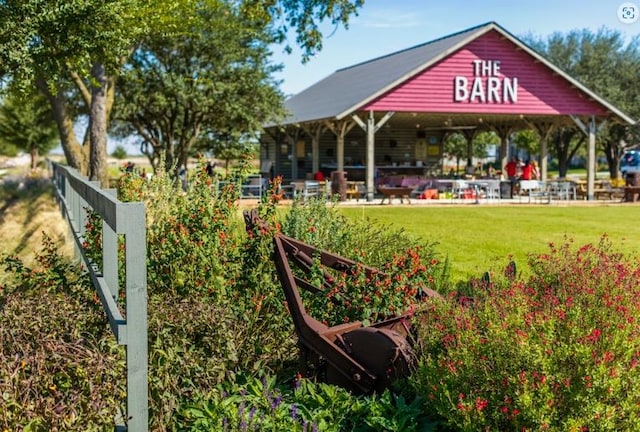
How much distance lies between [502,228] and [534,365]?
12716mm

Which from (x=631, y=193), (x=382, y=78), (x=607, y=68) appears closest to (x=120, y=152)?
(x=607, y=68)

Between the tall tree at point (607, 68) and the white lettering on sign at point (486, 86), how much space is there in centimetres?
1652

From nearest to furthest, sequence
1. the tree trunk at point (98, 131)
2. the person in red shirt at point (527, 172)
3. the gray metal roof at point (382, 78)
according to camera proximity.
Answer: the tree trunk at point (98, 131) < the gray metal roof at point (382, 78) < the person in red shirt at point (527, 172)

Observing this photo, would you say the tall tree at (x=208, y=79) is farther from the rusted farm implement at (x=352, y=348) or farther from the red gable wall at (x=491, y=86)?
the rusted farm implement at (x=352, y=348)

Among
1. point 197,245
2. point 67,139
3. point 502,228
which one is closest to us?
point 197,245

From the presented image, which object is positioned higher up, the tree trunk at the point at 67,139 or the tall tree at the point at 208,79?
the tall tree at the point at 208,79

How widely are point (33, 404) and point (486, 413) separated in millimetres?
2263

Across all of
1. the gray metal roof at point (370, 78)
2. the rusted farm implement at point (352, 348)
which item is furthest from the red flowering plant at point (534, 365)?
the gray metal roof at point (370, 78)

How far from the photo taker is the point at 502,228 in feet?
52.1

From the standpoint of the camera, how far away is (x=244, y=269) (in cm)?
584

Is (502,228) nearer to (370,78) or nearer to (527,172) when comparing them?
(527,172)

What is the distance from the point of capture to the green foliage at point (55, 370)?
360 cm

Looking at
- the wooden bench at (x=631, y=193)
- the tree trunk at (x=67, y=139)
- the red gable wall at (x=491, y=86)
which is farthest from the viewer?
the wooden bench at (x=631, y=193)

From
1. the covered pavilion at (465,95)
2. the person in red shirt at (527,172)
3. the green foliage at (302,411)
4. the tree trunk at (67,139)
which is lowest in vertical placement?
the green foliage at (302,411)
